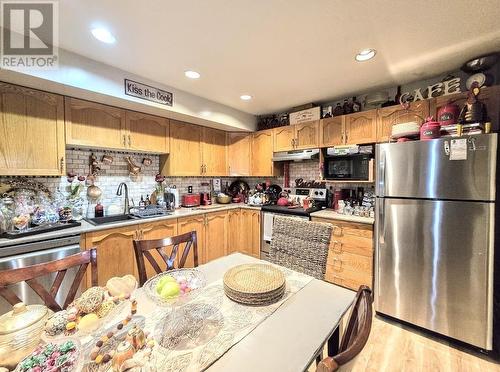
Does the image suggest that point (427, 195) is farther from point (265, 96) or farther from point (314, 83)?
point (265, 96)

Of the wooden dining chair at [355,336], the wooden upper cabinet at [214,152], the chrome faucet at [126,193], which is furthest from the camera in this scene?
the wooden upper cabinet at [214,152]

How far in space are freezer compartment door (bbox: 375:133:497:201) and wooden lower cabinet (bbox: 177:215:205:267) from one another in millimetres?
2078

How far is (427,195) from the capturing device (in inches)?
68.2

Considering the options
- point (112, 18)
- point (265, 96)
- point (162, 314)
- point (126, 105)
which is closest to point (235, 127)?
point (265, 96)

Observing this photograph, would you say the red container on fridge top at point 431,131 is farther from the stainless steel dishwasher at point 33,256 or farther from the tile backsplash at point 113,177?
the stainless steel dishwasher at point 33,256

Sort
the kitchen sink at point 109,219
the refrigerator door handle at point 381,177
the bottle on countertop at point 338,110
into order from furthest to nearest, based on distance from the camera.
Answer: the bottle on countertop at point 338,110 < the kitchen sink at point 109,219 < the refrigerator door handle at point 381,177

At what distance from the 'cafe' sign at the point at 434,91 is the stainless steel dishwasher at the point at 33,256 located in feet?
11.2

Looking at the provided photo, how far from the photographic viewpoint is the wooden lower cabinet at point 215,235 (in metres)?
2.94

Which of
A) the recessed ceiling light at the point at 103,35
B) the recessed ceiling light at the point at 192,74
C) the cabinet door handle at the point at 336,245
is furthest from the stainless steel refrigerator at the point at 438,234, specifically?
the recessed ceiling light at the point at 103,35

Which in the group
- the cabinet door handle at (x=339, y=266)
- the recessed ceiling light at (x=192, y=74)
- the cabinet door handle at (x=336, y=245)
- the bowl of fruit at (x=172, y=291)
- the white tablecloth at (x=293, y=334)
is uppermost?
the recessed ceiling light at (x=192, y=74)

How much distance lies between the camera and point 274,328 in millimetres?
820

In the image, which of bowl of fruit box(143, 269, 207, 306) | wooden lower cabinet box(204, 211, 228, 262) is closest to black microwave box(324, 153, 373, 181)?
wooden lower cabinet box(204, 211, 228, 262)

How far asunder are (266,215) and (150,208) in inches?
60.2

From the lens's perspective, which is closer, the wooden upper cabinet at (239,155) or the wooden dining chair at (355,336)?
the wooden dining chair at (355,336)
